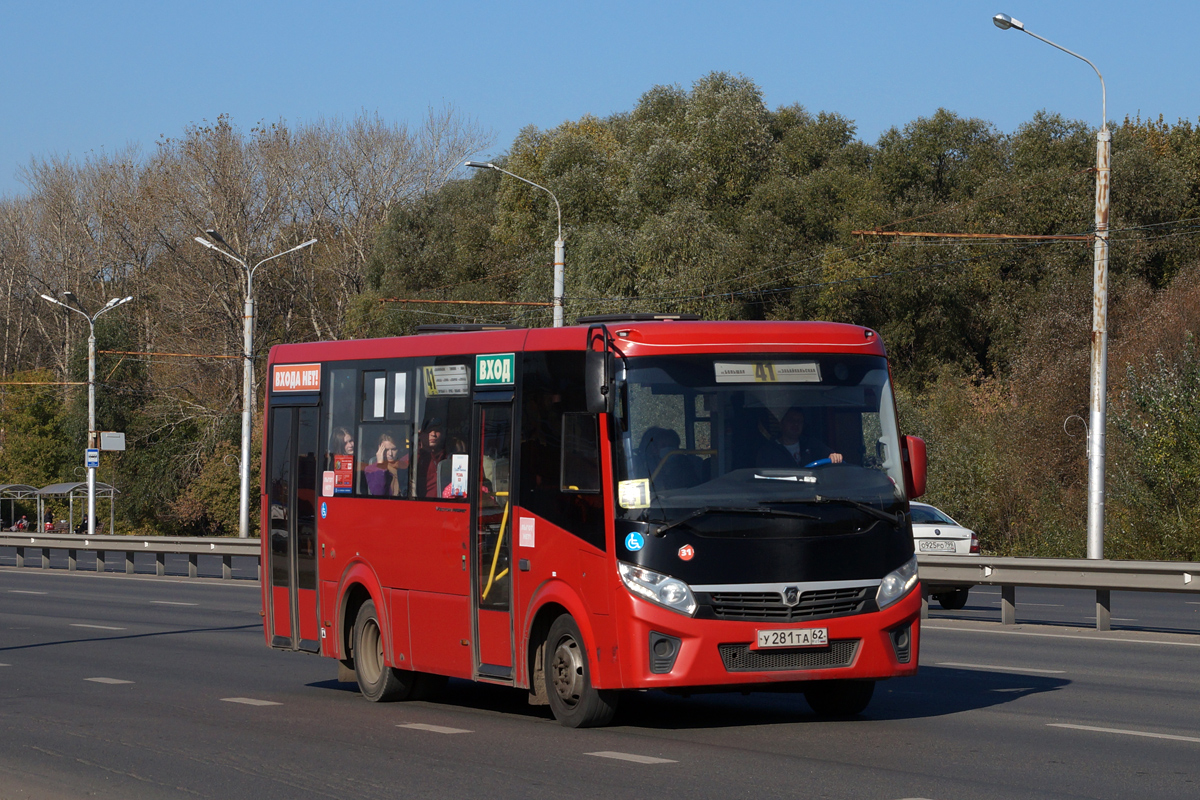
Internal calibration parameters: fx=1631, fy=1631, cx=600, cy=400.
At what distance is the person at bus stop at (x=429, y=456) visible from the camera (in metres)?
11.8

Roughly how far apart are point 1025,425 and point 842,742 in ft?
109

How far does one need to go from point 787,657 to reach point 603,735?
1.27 metres

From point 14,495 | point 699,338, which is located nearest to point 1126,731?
point 699,338

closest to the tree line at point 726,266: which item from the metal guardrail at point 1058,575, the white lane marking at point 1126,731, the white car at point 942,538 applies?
the white car at point 942,538

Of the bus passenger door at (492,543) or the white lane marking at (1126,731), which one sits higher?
the bus passenger door at (492,543)

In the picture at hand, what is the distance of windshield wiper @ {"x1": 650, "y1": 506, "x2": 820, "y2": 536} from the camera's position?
32.0 ft

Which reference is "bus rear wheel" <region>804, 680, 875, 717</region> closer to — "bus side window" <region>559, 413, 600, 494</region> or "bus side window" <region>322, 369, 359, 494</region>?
"bus side window" <region>559, 413, 600, 494</region>

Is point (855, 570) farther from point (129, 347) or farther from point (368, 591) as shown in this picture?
point (129, 347)

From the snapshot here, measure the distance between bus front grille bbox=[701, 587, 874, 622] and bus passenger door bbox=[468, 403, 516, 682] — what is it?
1706 millimetres

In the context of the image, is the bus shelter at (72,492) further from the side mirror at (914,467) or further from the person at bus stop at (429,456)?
the side mirror at (914,467)

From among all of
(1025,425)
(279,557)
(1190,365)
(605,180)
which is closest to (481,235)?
(605,180)

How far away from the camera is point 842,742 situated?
967cm

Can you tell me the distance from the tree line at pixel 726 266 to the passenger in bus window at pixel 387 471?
67.8ft

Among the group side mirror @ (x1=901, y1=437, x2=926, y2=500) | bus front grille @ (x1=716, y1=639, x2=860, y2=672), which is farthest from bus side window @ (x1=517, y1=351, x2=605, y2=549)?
side mirror @ (x1=901, y1=437, x2=926, y2=500)
